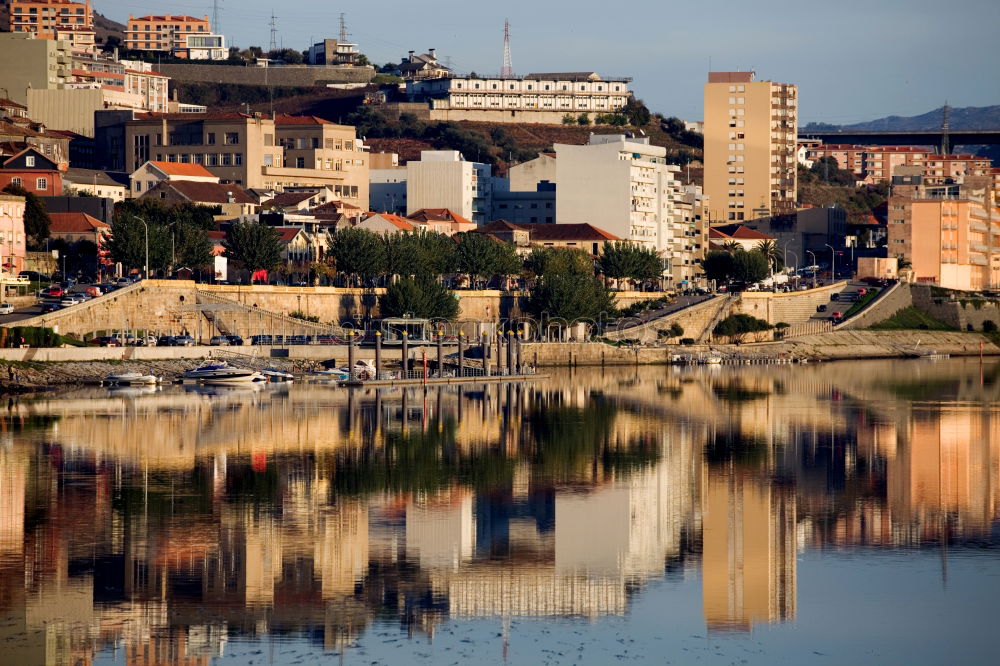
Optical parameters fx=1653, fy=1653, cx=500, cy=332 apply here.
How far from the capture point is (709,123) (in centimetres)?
15512

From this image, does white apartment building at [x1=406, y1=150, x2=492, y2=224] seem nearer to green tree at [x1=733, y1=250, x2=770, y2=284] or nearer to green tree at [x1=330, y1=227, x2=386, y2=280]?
green tree at [x1=733, y1=250, x2=770, y2=284]

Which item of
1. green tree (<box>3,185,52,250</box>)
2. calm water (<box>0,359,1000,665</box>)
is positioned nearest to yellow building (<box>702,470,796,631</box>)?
calm water (<box>0,359,1000,665</box>)

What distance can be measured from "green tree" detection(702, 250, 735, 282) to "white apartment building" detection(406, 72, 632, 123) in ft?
168

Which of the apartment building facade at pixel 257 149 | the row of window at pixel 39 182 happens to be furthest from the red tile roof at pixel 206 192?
the row of window at pixel 39 182

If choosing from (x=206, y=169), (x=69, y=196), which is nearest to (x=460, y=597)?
(x=69, y=196)

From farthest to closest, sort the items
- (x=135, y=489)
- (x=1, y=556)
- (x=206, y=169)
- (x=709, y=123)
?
1. (x=709, y=123)
2. (x=206, y=169)
3. (x=135, y=489)
4. (x=1, y=556)

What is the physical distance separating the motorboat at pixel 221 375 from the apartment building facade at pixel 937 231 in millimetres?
71791

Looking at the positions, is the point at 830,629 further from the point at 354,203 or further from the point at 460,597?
the point at 354,203

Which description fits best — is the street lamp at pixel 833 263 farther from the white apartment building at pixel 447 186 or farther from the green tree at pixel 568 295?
the green tree at pixel 568 295

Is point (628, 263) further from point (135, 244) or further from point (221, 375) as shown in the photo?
point (221, 375)

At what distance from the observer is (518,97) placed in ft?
562

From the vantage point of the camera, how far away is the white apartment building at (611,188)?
5002 inches

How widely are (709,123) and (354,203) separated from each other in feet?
131

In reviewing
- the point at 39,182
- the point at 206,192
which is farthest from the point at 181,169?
the point at 39,182
